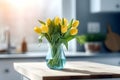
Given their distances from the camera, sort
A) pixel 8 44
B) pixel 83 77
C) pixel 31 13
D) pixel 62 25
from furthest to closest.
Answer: pixel 31 13
pixel 8 44
pixel 62 25
pixel 83 77

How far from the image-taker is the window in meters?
4.46

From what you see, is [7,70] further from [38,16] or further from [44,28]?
[44,28]

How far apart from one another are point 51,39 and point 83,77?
1.54ft

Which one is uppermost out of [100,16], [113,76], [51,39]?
[100,16]

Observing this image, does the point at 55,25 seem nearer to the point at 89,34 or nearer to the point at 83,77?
the point at 83,77

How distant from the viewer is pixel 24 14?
178 inches

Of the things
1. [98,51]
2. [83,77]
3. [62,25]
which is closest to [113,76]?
[83,77]

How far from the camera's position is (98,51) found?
14.1 feet

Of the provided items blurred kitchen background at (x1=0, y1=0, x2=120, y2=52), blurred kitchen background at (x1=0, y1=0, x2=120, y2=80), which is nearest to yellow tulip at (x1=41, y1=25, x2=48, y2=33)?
blurred kitchen background at (x1=0, y1=0, x2=120, y2=80)

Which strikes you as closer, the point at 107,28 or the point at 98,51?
the point at 98,51

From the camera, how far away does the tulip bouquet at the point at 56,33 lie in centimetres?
229

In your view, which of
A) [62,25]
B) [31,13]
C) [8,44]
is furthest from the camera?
[31,13]

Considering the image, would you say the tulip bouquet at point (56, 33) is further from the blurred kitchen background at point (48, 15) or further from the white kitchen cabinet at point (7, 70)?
the blurred kitchen background at point (48, 15)

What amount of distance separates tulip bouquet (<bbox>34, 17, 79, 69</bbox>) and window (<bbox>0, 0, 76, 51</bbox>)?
2.21 meters
